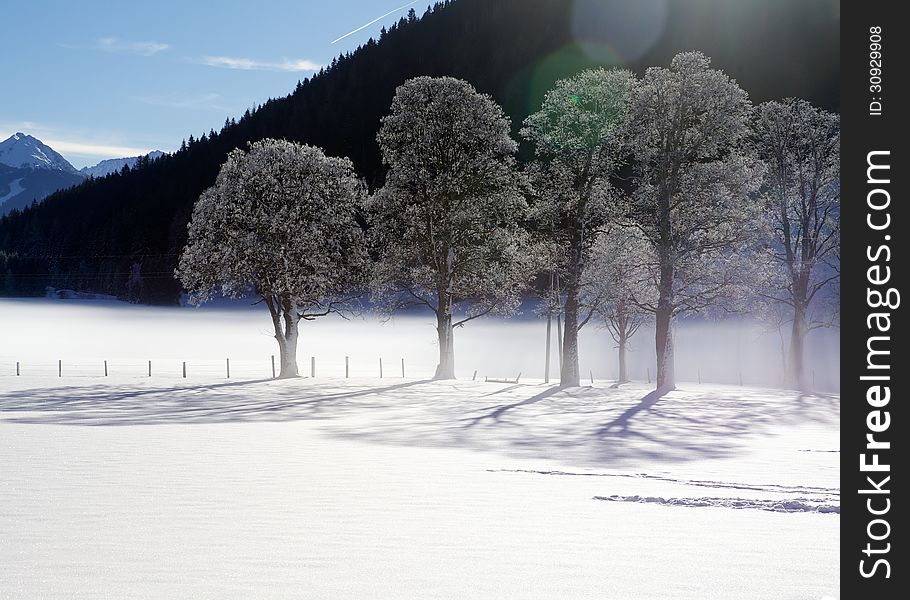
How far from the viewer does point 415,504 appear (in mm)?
10656

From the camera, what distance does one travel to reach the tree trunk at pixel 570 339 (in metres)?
41.2

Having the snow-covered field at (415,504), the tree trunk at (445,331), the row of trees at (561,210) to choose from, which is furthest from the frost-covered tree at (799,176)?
the tree trunk at (445,331)

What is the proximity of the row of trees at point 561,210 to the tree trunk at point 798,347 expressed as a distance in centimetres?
12

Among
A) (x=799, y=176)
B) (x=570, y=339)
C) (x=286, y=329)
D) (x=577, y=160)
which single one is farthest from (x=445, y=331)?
(x=799, y=176)

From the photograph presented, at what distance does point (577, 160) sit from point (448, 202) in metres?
8.06

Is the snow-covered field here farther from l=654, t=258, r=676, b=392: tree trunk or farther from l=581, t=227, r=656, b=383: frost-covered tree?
l=581, t=227, r=656, b=383: frost-covered tree

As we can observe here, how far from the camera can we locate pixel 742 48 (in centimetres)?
18725

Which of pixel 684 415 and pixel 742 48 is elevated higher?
pixel 742 48

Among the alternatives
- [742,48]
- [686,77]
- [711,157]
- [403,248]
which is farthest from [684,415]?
[742,48]

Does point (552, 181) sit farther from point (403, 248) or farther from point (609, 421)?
point (609, 421)

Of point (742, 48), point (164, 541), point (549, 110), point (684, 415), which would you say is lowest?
point (684, 415)

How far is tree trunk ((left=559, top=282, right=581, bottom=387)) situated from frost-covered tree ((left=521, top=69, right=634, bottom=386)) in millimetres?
59

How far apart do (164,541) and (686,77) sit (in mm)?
35085

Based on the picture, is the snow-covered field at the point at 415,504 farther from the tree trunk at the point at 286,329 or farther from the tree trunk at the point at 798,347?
the tree trunk at the point at 286,329
